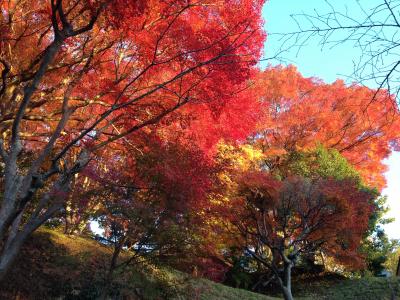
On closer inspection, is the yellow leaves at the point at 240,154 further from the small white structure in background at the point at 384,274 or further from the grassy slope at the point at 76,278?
the small white structure in background at the point at 384,274

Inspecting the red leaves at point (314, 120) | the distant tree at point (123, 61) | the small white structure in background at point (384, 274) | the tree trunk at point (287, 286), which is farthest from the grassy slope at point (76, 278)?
the small white structure in background at point (384, 274)

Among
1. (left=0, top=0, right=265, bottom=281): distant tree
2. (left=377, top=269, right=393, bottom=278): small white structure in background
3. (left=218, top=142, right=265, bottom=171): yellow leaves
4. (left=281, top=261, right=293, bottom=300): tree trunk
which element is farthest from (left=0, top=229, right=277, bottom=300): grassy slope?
(left=377, top=269, right=393, bottom=278): small white structure in background

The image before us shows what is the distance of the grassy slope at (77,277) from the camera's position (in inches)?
385

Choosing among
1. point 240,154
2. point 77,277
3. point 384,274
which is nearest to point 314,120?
point 240,154

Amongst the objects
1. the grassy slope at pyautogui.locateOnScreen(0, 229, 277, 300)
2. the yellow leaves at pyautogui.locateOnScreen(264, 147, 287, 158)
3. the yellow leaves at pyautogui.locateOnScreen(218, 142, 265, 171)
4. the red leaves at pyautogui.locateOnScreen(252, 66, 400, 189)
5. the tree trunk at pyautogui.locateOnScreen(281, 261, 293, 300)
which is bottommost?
the grassy slope at pyautogui.locateOnScreen(0, 229, 277, 300)

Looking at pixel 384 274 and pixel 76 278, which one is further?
pixel 384 274

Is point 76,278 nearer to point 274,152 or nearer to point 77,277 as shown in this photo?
point 77,277

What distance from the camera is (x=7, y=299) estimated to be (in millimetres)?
9250

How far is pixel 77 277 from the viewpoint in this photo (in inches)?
408

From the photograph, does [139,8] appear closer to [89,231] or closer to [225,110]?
[225,110]

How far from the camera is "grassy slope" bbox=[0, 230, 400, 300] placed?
32.1 feet

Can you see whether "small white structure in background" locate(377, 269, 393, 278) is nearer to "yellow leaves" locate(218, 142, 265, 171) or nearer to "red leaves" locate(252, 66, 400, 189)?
"red leaves" locate(252, 66, 400, 189)

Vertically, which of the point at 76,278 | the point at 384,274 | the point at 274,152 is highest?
the point at 274,152

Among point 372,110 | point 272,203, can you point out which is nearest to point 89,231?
point 272,203
